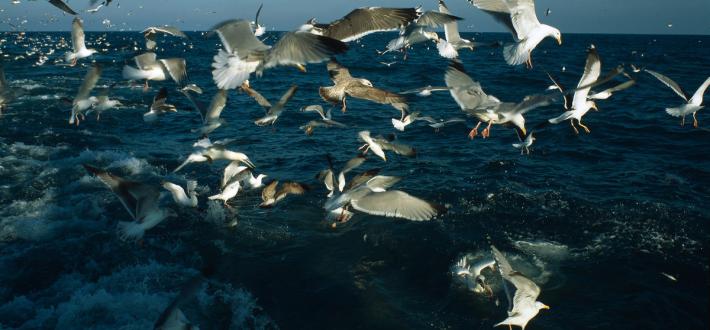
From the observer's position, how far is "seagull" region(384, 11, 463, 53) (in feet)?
27.0

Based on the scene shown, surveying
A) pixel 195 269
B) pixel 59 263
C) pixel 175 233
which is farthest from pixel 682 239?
pixel 59 263

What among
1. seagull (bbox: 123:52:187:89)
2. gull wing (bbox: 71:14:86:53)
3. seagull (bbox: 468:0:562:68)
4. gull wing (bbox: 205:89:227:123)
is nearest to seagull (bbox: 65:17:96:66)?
gull wing (bbox: 71:14:86:53)

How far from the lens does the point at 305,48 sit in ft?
17.7

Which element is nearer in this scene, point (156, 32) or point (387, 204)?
point (387, 204)

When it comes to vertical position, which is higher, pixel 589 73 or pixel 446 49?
pixel 589 73

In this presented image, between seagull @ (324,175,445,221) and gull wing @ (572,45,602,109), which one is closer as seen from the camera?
seagull @ (324,175,445,221)

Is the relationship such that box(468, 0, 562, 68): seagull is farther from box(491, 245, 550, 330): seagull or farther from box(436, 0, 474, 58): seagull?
box(491, 245, 550, 330): seagull

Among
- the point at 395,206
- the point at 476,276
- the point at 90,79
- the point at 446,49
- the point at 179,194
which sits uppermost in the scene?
the point at 446,49

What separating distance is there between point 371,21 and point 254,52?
187cm

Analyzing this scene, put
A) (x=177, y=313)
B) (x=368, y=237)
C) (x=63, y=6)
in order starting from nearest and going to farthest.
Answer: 1. (x=177, y=313)
2. (x=368, y=237)
3. (x=63, y=6)

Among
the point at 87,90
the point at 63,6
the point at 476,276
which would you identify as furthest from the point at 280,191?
the point at 63,6

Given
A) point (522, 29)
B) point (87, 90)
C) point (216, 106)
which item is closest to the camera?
point (522, 29)

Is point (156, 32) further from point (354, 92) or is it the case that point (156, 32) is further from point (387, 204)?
point (387, 204)

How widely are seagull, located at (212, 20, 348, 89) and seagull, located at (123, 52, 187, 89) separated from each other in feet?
8.06
